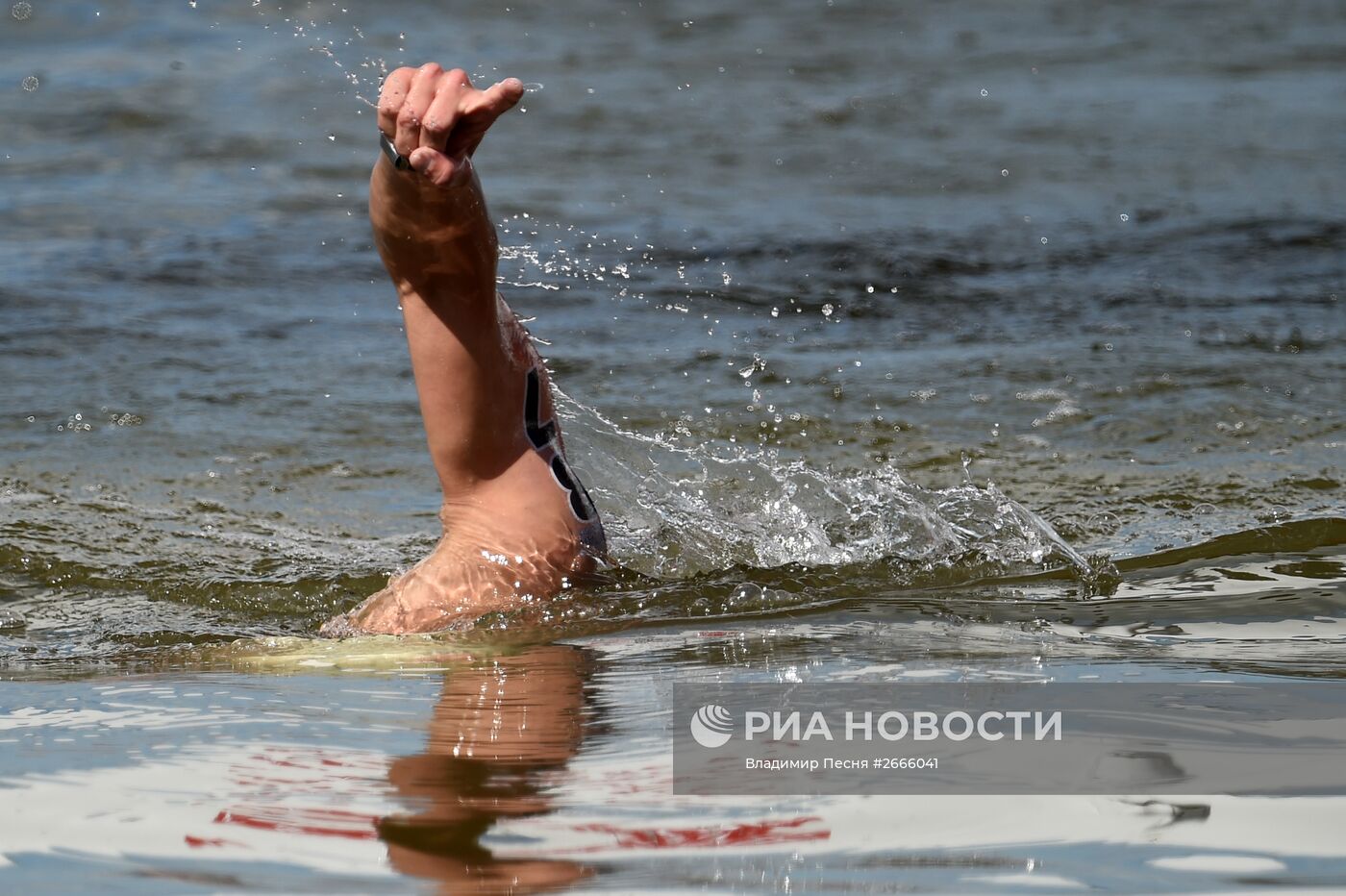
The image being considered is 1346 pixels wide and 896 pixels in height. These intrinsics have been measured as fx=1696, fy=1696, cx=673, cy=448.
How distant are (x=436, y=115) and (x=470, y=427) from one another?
585 millimetres

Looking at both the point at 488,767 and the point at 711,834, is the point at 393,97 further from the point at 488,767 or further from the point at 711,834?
the point at 711,834

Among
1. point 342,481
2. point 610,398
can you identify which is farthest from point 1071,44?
point 342,481

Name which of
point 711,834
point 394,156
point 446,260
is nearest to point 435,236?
point 446,260

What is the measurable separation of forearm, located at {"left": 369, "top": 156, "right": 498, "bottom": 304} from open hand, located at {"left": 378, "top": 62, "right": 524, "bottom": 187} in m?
0.08

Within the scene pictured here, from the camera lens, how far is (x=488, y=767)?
2002 millimetres

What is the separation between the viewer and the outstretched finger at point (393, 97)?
98.9 inches

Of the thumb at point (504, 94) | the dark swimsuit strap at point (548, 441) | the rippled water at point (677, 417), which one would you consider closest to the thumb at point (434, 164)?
the thumb at point (504, 94)

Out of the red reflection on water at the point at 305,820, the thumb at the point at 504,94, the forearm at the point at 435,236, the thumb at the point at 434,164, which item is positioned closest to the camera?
the red reflection on water at the point at 305,820

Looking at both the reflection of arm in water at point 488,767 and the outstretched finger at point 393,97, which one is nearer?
the reflection of arm in water at point 488,767

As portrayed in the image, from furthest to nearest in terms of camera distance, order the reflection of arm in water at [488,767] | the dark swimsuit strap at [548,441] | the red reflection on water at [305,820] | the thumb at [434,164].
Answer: the dark swimsuit strap at [548,441], the thumb at [434,164], the red reflection on water at [305,820], the reflection of arm in water at [488,767]

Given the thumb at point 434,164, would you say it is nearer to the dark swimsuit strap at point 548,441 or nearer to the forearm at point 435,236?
the forearm at point 435,236

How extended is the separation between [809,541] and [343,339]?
8.61 ft

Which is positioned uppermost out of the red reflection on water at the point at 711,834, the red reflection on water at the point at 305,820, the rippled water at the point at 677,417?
the rippled water at the point at 677,417

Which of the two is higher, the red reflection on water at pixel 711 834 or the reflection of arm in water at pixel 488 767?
the reflection of arm in water at pixel 488 767
